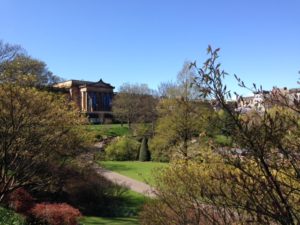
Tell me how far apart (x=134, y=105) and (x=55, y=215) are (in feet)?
186

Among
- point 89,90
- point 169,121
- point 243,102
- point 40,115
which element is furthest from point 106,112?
point 243,102

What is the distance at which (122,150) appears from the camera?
4731 centimetres

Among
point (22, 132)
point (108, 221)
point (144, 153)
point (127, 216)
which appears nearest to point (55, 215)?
point (22, 132)

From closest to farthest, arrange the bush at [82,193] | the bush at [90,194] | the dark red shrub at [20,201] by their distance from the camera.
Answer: the dark red shrub at [20,201] → the bush at [82,193] → the bush at [90,194]

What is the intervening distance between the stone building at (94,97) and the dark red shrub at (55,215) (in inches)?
3133

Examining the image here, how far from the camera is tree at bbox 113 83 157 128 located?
6975 centimetres

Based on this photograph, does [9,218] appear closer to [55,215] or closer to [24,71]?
[55,215]

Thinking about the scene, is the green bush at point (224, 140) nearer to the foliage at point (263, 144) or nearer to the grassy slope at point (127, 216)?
the foliage at point (263, 144)

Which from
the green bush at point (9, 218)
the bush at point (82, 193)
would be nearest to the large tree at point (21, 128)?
the green bush at point (9, 218)

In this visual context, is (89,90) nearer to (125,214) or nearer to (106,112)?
(106,112)

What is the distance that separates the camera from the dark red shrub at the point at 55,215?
47.9 feet

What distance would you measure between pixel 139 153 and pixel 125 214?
87.0 feet

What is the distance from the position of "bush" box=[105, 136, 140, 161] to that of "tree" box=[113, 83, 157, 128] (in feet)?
65.9

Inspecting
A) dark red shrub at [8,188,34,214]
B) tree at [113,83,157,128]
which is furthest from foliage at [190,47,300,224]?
tree at [113,83,157,128]
